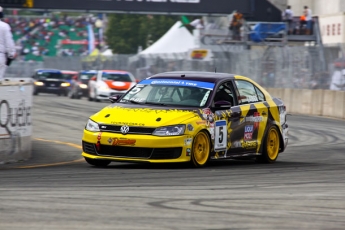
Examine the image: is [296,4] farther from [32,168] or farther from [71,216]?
[71,216]

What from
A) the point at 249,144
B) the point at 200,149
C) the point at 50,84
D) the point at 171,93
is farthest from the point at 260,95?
the point at 50,84

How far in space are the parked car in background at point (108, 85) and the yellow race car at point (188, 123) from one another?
2291 cm

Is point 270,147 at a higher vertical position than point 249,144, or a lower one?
lower

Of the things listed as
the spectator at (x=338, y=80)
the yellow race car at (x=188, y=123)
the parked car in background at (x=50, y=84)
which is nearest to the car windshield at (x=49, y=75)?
the parked car in background at (x=50, y=84)

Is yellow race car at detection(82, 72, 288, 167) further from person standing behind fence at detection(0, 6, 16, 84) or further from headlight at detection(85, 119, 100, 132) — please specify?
person standing behind fence at detection(0, 6, 16, 84)

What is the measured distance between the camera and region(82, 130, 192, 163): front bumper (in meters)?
11.5

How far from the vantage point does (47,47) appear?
86.9 meters

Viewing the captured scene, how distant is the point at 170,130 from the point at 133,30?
84.7 metres

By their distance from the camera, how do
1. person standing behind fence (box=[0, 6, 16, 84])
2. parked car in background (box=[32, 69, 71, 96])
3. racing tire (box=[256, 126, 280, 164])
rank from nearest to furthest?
racing tire (box=[256, 126, 280, 164]) → person standing behind fence (box=[0, 6, 16, 84]) → parked car in background (box=[32, 69, 71, 96])

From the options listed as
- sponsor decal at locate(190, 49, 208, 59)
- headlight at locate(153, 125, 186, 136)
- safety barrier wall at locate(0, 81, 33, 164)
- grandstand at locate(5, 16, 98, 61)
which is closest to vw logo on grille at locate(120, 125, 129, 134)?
headlight at locate(153, 125, 186, 136)

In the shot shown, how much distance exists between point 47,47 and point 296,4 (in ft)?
108

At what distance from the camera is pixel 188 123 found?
1166 centimetres

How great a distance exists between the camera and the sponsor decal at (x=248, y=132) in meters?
Result: 13.0

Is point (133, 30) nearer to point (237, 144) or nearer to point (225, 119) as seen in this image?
point (237, 144)
